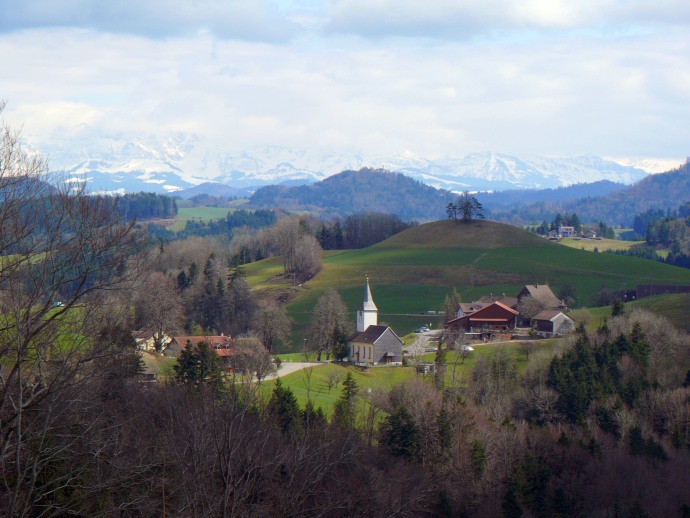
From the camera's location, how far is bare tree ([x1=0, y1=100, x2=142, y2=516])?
1560 centimetres

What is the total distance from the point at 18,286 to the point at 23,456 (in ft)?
9.88

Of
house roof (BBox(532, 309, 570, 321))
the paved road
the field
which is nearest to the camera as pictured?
the field

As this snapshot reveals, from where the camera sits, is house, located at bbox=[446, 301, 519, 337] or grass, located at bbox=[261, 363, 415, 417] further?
house, located at bbox=[446, 301, 519, 337]

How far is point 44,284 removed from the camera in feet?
54.6

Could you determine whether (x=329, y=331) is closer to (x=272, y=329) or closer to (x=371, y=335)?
(x=371, y=335)

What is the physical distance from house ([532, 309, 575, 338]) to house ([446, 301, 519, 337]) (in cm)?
330

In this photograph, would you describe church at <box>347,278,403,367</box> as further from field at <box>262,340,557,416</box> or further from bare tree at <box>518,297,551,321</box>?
bare tree at <box>518,297,551,321</box>

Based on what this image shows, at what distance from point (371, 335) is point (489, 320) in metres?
17.1

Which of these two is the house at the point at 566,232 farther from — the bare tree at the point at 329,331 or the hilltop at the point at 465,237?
the bare tree at the point at 329,331

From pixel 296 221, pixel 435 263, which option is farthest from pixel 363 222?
pixel 435 263

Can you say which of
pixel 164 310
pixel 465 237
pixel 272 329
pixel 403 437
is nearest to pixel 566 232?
pixel 465 237

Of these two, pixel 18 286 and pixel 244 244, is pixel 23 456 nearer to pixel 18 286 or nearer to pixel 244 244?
pixel 18 286

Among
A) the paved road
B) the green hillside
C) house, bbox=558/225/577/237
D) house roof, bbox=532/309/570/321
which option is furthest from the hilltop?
the paved road

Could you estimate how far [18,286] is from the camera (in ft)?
53.7
